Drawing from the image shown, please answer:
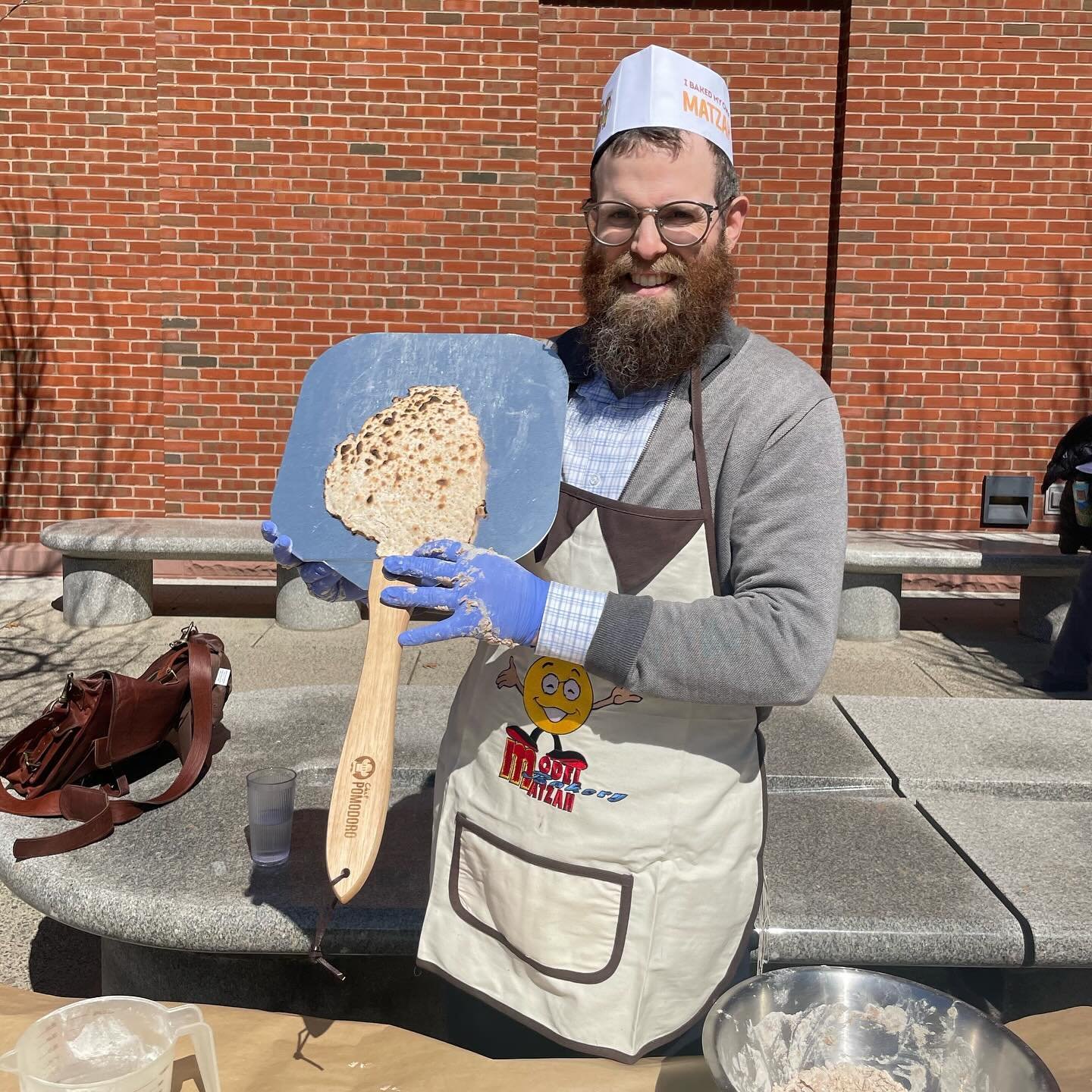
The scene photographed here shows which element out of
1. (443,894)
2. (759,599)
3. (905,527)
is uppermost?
(759,599)

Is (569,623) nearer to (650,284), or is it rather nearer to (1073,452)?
(650,284)

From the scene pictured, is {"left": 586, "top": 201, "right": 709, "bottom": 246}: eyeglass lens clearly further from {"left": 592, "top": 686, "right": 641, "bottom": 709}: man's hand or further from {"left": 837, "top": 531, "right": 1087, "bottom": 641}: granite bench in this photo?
{"left": 837, "top": 531, "right": 1087, "bottom": 641}: granite bench

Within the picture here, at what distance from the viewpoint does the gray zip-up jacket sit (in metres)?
1.42

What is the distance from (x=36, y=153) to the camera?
6.84 m

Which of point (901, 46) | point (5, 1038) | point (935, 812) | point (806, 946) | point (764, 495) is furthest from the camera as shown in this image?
point (901, 46)

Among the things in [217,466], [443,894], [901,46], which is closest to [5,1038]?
[443,894]

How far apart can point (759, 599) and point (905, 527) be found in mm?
6125

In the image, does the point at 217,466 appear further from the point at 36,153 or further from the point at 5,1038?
the point at 5,1038

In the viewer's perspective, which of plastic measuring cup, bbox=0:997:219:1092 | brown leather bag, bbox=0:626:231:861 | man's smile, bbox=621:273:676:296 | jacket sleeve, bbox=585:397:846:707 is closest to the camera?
plastic measuring cup, bbox=0:997:219:1092

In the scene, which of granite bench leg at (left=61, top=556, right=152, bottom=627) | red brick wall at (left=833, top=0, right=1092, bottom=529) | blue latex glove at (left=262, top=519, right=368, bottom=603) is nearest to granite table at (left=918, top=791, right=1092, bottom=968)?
blue latex glove at (left=262, top=519, right=368, bottom=603)

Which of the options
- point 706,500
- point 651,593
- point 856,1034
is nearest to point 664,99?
point 706,500

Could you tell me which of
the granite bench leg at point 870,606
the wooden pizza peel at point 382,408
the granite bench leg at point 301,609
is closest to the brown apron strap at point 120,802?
the wooden pizza peel at point 382,408

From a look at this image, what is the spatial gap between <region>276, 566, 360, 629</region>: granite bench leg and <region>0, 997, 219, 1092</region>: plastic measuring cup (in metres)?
5.07

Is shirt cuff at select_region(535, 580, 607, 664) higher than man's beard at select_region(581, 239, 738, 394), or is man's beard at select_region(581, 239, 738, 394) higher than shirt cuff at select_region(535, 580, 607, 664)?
man's beard at select_region(581, 239, 738, 394)
